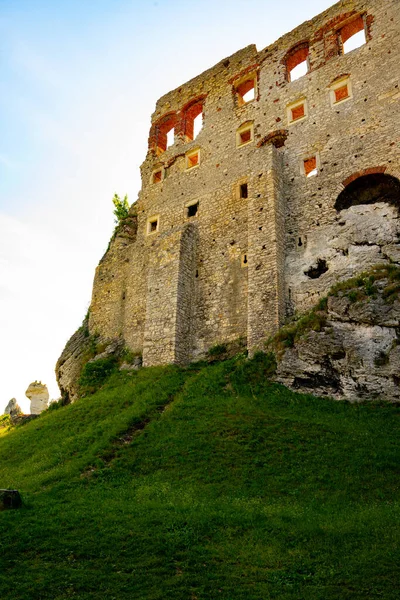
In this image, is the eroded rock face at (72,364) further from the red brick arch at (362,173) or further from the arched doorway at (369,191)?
the red brick arch at (362,173)

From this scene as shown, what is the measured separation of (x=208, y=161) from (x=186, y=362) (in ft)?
32.9

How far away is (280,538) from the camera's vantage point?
7.76 metres

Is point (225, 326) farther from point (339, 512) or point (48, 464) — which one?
point (339, 512)

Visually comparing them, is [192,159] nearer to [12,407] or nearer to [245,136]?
[245,136]

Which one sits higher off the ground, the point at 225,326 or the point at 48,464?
the point at 225,326

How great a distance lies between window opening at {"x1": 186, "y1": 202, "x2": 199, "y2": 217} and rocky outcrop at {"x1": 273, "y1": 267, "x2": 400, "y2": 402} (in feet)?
30.7

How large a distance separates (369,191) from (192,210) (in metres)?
8.46

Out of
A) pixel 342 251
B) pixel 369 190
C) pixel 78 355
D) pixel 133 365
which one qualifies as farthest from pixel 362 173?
pixel 78 355

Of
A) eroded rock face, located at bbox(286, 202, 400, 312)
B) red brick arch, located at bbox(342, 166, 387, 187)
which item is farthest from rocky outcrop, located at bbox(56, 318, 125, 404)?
red brick arch, located at bbox(342, 166, 387, 187)

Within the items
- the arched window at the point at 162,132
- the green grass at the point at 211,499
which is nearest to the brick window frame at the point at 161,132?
the arched window at the point at 162,132

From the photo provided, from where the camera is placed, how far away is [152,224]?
24.8 meters

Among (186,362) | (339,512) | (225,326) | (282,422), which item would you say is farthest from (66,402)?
(339,512)

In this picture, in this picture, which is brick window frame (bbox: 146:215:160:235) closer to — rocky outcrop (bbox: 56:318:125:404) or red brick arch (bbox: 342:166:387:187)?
rocky outcrop (bbox: 56:318:125:404)

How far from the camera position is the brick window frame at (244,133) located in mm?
22641
